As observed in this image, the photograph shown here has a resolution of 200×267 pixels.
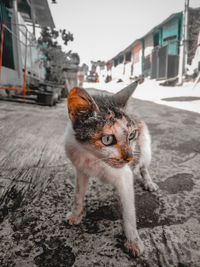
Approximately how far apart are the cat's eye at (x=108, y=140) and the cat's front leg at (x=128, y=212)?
0.82ft

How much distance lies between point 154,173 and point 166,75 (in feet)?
50.7

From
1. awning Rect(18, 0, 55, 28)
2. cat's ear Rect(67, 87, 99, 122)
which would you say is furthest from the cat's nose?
awning Rect(18, 0, 55, 28)

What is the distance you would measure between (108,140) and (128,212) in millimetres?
529

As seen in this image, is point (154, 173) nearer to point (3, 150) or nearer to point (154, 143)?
point (154, 143)

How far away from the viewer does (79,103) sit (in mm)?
Result: 1237

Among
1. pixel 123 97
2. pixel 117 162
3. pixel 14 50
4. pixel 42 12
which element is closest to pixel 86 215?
pixel 117 162

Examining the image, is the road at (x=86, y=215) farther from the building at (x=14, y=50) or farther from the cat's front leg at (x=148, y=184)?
the building at (x=14, y=50)

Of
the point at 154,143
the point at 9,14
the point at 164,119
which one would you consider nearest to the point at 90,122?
the point at 154,143

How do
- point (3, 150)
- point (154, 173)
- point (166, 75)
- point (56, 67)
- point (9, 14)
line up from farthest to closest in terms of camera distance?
point (166, 75)
point (56, 67)
point (9, 14)
point (3, 150)
point (154, 173)

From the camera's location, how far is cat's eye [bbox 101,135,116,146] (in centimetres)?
126

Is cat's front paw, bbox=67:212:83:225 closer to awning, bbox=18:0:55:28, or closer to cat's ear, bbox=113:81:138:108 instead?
cat's ear, bbox=113:81:138:108

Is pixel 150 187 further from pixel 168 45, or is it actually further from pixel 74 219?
pixel 168 45

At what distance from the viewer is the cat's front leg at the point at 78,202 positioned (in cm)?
146

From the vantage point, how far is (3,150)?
2.64m
